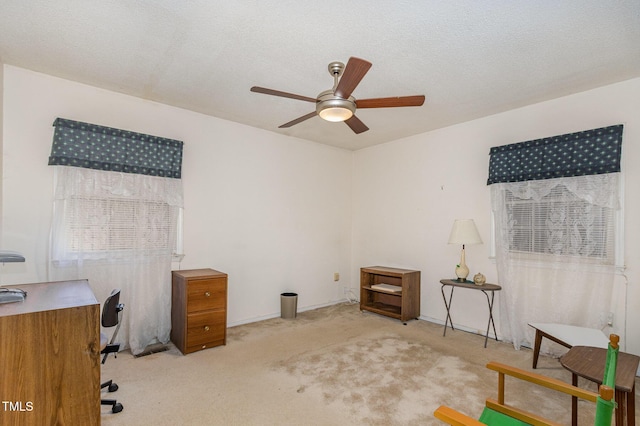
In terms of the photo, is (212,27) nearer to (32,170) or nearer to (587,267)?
(32,170)

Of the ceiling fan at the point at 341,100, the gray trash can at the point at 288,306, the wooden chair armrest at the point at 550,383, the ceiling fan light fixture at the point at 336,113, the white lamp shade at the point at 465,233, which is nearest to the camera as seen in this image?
the wooden chair armrest at the point at 550,383

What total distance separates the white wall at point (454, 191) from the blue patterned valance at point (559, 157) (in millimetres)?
144

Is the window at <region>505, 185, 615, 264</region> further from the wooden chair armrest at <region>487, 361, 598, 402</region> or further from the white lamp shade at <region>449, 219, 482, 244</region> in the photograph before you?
the wooden chair armrest at <region>487, 361, 598, 402</region>

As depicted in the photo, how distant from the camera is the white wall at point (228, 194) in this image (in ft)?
8.98

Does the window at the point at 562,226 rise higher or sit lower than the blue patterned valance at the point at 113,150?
lower

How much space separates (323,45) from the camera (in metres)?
2.28

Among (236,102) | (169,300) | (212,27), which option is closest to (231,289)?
(169,300)

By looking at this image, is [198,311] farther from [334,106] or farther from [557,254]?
[557,254]

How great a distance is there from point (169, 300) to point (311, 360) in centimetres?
163

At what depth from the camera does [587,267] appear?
298 centimetres

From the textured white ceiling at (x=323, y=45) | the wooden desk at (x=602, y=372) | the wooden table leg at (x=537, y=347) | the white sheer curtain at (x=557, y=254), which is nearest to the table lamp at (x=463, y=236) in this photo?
the white sheer curtain at (x=557, y=254)

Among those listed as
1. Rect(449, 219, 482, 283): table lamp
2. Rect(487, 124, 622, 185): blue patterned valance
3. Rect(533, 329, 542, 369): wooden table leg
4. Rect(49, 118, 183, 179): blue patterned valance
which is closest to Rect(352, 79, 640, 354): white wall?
Rect(487, 124, 622, 185): blue patterned valance

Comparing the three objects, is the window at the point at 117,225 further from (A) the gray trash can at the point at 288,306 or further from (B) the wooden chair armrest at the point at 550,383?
(B) the wooden chair armrest at the point at 550,383

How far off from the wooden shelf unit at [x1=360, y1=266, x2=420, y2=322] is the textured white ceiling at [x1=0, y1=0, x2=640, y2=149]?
2.22 metres
